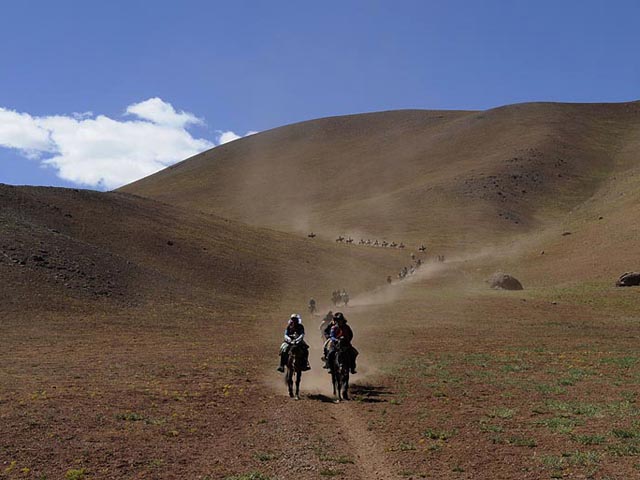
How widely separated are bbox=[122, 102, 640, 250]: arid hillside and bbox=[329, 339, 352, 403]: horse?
253 ft

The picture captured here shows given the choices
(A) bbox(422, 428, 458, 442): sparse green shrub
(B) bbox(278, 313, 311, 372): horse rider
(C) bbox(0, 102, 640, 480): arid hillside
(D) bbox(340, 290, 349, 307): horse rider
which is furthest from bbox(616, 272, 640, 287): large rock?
(A) bbox(422, 428, 458, 442): sparse green shrub

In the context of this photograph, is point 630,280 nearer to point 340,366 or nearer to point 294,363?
point 340,366

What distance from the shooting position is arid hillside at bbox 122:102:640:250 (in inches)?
4336

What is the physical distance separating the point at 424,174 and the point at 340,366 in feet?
409

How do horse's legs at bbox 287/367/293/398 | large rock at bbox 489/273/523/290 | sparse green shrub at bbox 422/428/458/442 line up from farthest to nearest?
large rock at bbox 489/273/523/290 → horse's legs at bbox 287/367/293/398 → sparse green shrub at bbox 422/428/458/442

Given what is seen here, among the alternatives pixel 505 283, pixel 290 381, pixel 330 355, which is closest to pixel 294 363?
pixel 290 381

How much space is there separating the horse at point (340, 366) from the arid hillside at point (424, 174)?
77156 mm

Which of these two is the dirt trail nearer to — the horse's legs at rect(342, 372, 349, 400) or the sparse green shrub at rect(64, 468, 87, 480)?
the horse's legs at rect(342, 372, 349, 400)

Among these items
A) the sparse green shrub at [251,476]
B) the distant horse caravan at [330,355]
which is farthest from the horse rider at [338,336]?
the sparse green shrub at [251,476]

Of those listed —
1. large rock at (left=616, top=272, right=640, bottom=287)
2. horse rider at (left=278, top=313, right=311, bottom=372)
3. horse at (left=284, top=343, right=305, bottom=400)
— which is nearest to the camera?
horse at (left=284, top=343, right=305, bottom=400)

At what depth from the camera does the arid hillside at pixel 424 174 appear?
110125 mm

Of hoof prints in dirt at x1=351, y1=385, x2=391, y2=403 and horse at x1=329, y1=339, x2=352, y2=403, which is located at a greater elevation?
horse at x1=329, y1=339, x2=352, y2=403

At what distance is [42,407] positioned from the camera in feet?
52.1

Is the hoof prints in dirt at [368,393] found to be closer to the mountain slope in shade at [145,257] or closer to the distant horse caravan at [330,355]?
the distant horse caravan at [330,355]
